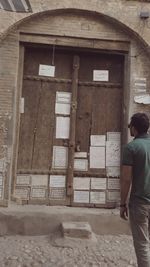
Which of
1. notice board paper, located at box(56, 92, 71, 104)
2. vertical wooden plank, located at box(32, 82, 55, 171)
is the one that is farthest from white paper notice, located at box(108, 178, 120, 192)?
notice board paper, located at box(56, 92, 71, 104)

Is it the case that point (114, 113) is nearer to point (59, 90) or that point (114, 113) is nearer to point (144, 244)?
point (59, 90)

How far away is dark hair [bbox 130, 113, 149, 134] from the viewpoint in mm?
→ 4008

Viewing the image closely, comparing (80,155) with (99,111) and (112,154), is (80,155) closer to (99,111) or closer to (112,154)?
(112,154)

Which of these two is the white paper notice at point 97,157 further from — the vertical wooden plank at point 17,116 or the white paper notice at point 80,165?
the vertical wooden plank at point 17,116

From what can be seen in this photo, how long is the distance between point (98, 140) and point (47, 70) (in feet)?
4.59

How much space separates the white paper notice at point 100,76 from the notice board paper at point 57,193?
6.16 ft

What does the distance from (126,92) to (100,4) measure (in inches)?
56.7

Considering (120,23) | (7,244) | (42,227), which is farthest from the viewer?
(120,23)

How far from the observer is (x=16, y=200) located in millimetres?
6148

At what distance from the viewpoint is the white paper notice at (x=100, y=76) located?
21.4ft

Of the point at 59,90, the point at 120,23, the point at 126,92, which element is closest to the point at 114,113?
the point at 126,92

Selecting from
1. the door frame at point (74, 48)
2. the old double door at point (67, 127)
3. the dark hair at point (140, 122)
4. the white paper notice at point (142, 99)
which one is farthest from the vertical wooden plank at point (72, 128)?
the dark hair at point (140, 122)

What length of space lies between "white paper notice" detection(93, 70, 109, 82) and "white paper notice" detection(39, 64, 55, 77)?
2.26 feet

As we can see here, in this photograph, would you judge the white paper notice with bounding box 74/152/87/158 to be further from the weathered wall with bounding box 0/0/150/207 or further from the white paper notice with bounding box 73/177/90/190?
the weathered wall with bounding box 0/0/150/207
